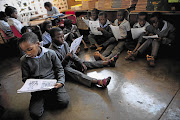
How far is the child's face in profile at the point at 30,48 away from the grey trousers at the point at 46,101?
526mm

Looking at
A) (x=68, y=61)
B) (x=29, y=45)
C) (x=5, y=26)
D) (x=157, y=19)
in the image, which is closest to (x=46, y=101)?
(x=68, y=61)

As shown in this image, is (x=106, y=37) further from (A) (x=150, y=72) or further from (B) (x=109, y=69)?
(A) (x=150, y=72)

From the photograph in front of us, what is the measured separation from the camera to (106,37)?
9.75 feet

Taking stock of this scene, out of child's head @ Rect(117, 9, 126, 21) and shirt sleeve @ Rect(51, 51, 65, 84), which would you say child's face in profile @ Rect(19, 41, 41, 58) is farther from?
child's head @ Rect(117, 9, 126, 21)

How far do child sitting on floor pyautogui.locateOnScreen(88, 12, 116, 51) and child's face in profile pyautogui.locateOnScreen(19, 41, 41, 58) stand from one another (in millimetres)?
1703

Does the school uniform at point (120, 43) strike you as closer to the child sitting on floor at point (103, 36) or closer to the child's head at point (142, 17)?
the child sitting on floor at point (103, 36)

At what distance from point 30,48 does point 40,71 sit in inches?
12.9

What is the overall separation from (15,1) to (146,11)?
4283 mm

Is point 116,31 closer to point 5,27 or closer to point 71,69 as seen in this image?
point 71,69

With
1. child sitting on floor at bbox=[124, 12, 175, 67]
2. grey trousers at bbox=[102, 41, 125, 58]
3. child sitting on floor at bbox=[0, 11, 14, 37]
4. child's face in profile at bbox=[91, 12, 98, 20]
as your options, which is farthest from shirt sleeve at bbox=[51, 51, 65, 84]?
child sitting on floor at bbox=[0, 11, 14, 37]

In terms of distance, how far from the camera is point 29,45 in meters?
1.28

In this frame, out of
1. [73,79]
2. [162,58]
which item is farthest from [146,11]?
[73,79]

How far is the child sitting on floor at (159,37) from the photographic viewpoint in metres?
2.14

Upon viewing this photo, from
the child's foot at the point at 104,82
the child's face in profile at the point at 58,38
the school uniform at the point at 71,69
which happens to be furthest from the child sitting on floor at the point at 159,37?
the child's face in profile at the point at 58,38
